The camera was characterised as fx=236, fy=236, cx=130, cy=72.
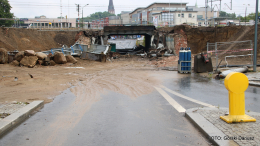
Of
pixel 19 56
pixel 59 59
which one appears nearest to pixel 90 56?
pixel 59 59

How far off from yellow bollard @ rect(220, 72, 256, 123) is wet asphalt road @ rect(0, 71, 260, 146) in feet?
3.18

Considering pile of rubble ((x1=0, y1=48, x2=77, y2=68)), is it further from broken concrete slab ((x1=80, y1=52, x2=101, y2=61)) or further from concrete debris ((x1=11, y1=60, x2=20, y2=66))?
broken concrete slab ((x1=80, y1=52, x2=101, y2=61))

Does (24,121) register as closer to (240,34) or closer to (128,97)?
(128,97)

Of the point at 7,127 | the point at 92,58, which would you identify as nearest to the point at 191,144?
the point at 7,127

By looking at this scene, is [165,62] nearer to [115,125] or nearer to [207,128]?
[115,125]

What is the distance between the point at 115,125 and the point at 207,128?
6.87ft

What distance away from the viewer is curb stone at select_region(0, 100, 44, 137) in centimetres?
531

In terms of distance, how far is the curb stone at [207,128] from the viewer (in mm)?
4328

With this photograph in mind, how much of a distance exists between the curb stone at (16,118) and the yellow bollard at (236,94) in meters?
4.98

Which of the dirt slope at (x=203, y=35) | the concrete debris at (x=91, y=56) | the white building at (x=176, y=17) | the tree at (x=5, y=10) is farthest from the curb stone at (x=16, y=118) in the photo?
the white building at (x=176, y=17)

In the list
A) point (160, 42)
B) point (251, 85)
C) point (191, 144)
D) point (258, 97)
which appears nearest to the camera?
point (191, 144)

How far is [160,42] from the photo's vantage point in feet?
136

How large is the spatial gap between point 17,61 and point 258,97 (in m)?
19.5

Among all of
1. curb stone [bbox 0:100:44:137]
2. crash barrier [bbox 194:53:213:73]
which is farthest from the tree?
curb stone [bbox 0:100:44:137]
